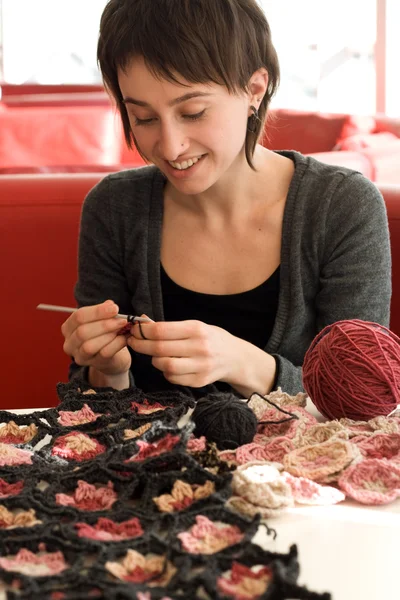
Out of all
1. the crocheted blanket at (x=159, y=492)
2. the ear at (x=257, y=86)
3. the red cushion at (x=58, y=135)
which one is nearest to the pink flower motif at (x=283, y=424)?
the crocheted blanket at (x=159, y=492)

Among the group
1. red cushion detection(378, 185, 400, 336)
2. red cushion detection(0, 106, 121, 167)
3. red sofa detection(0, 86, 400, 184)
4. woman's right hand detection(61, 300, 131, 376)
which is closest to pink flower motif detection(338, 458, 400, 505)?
woman's right hand detection(61, 300, 131, 376)

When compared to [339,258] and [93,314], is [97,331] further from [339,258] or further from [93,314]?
[339,258]

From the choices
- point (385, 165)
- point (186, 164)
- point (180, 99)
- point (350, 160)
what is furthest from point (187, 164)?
point (385, 165)

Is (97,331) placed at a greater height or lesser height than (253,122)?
lesser

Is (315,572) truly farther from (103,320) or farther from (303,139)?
(303,139)

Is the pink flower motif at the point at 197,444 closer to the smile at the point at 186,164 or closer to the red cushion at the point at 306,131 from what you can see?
the smile at the point at 186,164

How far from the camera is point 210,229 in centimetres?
130

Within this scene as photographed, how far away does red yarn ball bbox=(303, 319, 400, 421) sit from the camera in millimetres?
869

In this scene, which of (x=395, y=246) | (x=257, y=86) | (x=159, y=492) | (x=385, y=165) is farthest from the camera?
(x=385, y=165)

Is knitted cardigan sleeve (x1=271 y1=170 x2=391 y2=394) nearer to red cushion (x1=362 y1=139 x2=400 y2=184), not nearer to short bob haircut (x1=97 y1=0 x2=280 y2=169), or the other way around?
short bob haircut (x1=97 y1=0 x2=280 y2=169)

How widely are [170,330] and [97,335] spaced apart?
12cm

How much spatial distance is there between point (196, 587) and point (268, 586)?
1.9 inches

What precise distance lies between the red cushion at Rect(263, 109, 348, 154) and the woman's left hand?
8.22ft

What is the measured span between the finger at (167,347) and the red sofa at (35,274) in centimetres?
71
